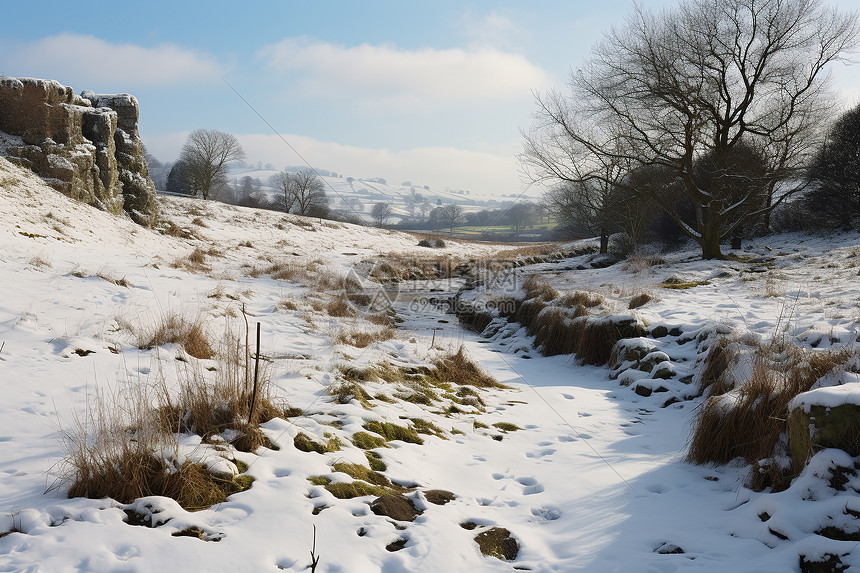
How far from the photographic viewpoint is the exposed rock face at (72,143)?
47.3ft

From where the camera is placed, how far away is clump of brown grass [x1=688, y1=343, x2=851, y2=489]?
3.36m

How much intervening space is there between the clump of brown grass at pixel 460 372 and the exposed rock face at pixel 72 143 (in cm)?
1465

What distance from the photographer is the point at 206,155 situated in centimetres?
4353

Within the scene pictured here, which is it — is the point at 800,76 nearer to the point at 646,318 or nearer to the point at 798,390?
the point at 646,318

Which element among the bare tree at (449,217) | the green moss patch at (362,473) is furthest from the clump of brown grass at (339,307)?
the bare tree at (449,217)

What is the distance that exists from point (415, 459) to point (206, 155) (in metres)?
46.7

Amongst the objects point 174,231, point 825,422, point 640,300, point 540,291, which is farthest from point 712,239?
point 174,231

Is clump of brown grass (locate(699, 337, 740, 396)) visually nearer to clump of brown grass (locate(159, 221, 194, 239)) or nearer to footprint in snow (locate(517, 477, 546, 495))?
footprint in snow (locate(517, 477, 546, 495))

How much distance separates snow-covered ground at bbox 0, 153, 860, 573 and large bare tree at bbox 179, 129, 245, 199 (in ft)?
111

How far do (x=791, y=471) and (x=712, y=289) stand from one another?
29.2 ft

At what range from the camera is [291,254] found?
21.6 meters

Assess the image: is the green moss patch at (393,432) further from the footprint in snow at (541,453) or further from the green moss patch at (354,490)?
the footprint in snow at (541,453)

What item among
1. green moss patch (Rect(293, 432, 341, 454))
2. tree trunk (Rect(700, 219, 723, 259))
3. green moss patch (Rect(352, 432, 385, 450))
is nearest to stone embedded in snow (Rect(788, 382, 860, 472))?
green moss patch (Rect(352, 432, 385, 450))

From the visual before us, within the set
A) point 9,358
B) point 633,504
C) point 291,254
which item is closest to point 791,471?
point 633,504
